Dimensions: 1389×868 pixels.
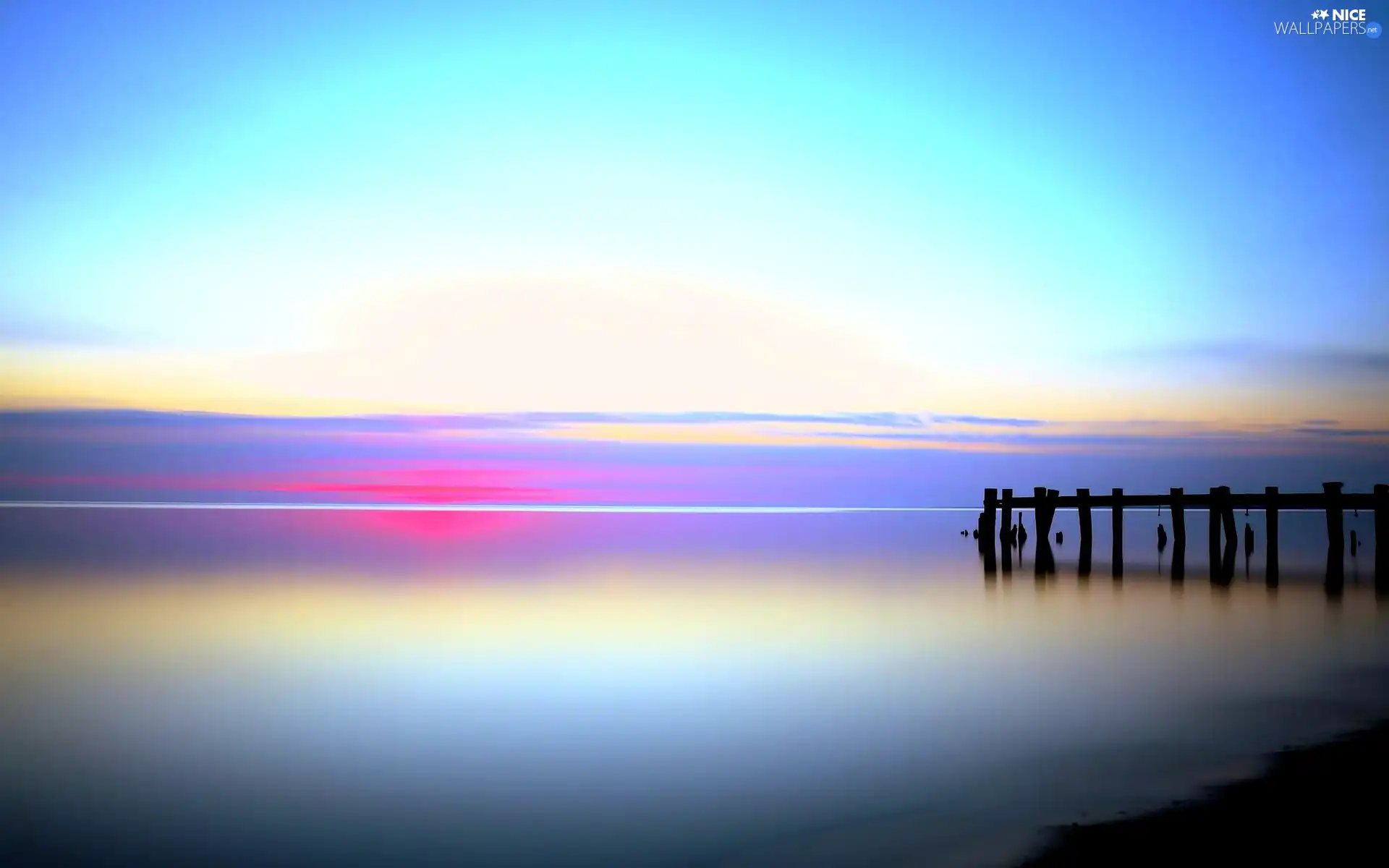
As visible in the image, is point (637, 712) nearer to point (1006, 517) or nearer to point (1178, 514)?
point (1178, 514)

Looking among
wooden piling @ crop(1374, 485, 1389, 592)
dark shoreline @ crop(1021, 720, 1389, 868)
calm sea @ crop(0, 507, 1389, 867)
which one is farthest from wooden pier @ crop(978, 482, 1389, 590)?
dark shoreline @ crop(1021, 720, 1389, 868)

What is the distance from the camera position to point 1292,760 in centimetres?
1002

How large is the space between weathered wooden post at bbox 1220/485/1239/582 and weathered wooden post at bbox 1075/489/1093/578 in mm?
4049

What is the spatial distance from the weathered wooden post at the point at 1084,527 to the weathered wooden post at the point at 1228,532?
13.3 ft

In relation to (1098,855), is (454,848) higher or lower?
lower

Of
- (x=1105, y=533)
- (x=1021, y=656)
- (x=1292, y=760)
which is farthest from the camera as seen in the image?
(x=1105, y=533)

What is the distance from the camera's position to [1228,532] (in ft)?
117

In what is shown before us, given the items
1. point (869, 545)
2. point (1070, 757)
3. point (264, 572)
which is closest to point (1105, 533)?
A: point (869, 545)

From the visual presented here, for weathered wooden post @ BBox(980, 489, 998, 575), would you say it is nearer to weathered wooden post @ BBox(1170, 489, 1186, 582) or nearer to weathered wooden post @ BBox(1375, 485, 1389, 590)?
weathered wooden post @ BBox(1170, 489, 1186, 582)

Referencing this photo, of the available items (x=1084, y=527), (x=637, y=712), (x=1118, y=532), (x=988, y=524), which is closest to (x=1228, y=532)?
(x=1118, y=532)

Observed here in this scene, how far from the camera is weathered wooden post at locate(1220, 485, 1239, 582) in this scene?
32.6m

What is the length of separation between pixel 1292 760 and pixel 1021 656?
817cm

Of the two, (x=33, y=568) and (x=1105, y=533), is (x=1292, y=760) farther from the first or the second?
(x=1105, y=533)

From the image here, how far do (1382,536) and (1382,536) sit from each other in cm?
14
